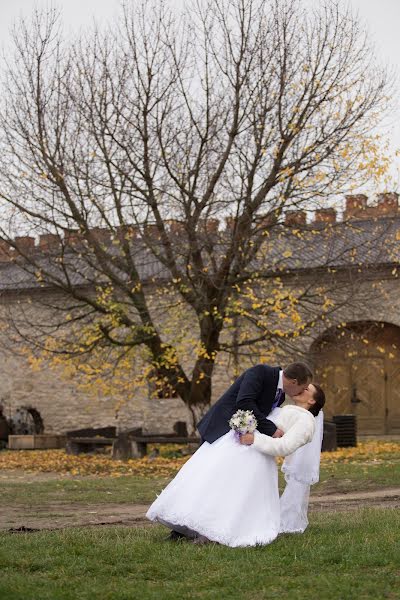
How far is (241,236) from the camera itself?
1922 centimetres

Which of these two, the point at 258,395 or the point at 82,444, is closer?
the point at 258,395

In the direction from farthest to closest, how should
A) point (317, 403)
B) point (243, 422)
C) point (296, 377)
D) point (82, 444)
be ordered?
point (82, 444), point (317, 403), point (296, 377), point (243, 422)

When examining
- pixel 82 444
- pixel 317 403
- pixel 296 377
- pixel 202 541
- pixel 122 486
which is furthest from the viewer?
pixel 82 444

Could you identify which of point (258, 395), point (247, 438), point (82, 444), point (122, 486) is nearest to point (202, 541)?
point (247, 438)

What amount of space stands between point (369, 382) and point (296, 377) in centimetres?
2050

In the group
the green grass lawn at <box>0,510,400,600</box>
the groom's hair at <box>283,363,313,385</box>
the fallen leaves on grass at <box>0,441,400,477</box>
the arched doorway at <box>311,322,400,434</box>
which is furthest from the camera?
the arched doorway at <box>311,322,400,434</box>

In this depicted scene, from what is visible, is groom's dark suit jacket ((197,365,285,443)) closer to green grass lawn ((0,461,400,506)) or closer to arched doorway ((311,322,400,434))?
green grass lawn ((0,461,400,506))

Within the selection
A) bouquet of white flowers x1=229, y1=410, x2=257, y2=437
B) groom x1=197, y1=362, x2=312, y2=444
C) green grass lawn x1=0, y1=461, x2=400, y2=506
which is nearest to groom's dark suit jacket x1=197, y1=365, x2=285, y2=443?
groom x1=197, y1=362, x2=312, y2=444

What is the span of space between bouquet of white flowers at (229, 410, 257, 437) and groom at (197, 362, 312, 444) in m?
0.10

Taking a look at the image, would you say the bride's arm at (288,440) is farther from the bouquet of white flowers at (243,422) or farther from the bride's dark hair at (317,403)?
the bride's dark hair at (317,403)

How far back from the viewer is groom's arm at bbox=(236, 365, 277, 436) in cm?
761

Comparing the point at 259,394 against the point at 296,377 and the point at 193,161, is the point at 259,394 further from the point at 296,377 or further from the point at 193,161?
the point at 193,161

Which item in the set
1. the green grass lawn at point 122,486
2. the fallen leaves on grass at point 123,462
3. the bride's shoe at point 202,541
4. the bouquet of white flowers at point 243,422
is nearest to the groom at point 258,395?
the bouquet of white flowers at point 243,422

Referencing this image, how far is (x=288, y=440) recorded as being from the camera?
7.59m
